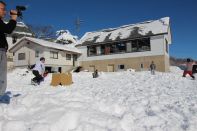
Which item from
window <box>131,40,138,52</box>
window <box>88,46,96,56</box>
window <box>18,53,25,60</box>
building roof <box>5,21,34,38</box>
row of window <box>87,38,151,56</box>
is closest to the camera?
row of window <box>87,38,151,56</box>

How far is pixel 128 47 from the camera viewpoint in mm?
34688

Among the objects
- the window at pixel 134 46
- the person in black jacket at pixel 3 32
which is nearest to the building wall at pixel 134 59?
the window at pixel 134 46

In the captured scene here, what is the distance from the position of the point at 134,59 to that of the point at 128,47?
2.17m

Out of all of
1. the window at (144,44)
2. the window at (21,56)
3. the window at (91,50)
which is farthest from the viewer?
the window at (91,50)

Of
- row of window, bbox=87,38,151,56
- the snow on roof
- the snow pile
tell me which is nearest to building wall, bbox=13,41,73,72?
row of window, bbox=87,38,151,56

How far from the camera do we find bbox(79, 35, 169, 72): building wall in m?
31.5

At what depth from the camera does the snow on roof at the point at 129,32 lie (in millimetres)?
32781

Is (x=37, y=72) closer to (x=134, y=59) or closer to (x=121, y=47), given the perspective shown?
(x=134, y=59)

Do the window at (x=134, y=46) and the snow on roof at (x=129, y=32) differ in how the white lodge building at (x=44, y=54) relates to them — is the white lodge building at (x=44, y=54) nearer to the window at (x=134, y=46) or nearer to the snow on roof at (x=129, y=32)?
the snow on roof at (x=129, y=32)

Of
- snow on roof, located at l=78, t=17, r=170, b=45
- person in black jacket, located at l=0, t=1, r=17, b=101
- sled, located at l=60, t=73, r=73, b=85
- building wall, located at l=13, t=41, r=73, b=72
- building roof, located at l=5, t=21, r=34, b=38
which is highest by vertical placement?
building roof, located at l=5, t=21, r=34, b=38

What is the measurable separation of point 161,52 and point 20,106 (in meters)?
28.4

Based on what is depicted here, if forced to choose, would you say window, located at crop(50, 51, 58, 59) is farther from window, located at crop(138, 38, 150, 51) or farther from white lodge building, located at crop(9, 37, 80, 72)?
window, located at crop(138, 38, 150, 51)

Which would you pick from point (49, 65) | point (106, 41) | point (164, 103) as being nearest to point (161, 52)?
point (106, 41)

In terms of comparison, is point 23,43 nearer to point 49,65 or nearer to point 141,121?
point 49,65
